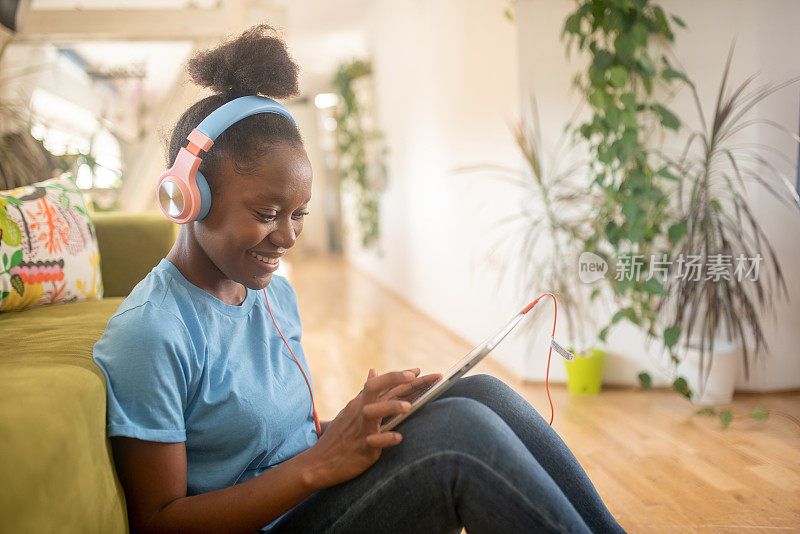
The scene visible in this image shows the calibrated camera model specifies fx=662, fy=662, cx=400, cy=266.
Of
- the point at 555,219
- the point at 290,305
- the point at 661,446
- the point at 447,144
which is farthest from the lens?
the point at 447,144

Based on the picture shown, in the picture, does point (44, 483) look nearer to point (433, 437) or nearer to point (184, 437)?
point (184, 437)

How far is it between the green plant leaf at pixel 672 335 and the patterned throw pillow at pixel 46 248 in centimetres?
201

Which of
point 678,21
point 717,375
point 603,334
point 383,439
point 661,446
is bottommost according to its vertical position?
point 661,446

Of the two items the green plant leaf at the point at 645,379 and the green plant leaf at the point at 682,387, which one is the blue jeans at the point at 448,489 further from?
the green plant leaf at the point at 645,379

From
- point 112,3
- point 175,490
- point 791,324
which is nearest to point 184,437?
point 175,490

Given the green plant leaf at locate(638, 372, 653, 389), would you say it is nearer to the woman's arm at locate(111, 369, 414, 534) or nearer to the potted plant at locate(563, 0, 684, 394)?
the potted plant at locate(563, 0, 684, 394)

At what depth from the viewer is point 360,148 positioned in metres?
6.69

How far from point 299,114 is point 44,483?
925cm

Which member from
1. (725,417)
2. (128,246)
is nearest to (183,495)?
(128,246)

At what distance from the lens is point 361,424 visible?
0.91m

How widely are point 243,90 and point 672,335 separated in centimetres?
209

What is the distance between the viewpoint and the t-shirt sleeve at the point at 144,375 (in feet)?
2.70

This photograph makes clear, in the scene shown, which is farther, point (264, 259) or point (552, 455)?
point (552, 455)

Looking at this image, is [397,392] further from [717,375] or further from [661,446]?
[717,375]
